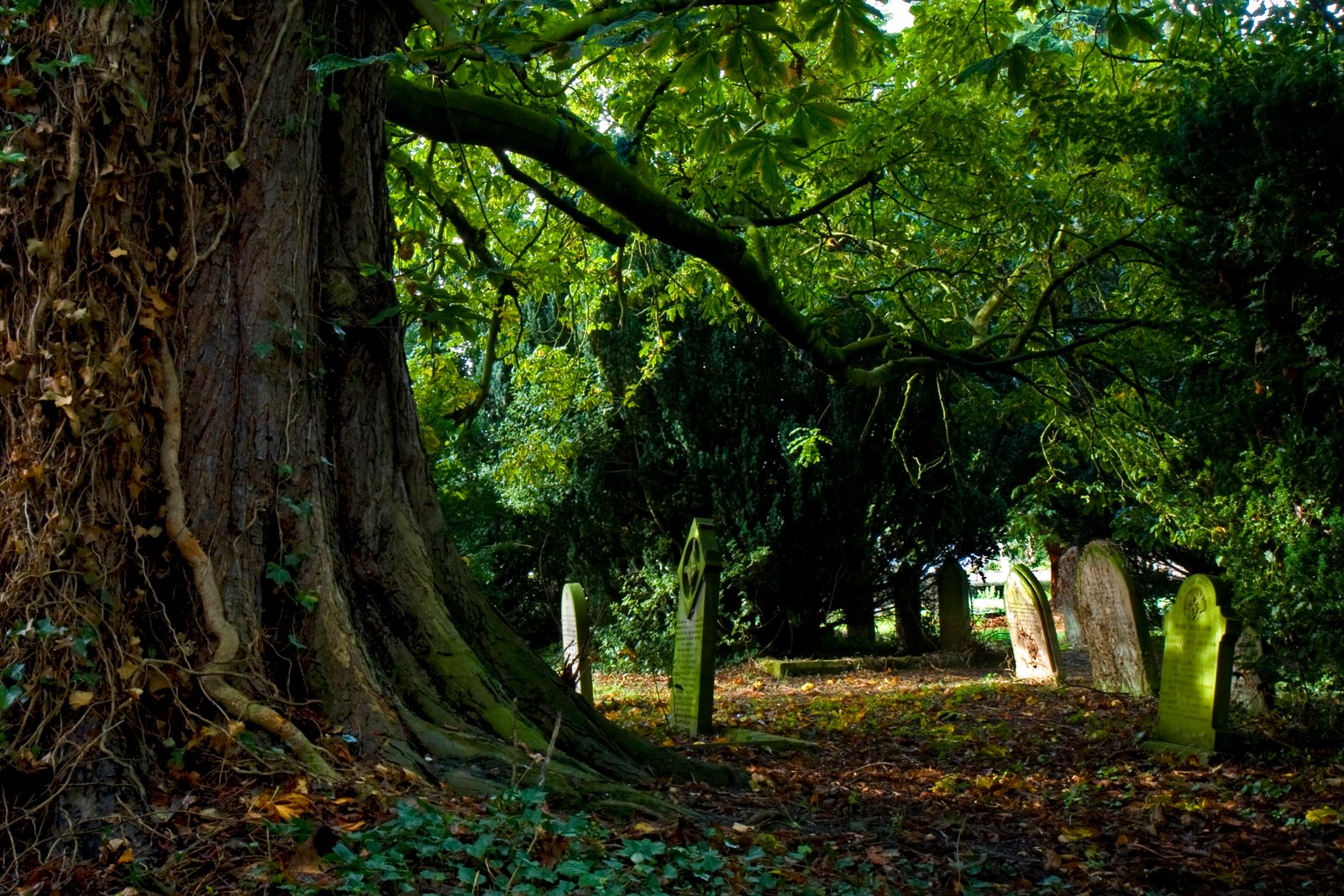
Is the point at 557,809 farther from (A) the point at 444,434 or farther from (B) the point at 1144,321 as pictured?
(A) the point at 444,434

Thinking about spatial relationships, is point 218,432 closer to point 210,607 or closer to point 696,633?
point 210,607

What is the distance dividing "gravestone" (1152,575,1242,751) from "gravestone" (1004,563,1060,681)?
12.8 feet

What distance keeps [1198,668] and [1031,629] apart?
4.54 meters

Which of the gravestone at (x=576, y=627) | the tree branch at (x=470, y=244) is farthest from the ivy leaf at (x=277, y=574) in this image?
the gravestone at (x=576, y=627)

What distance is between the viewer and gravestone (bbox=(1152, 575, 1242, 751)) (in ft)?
23.9

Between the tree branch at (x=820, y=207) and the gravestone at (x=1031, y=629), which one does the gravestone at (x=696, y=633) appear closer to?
the tree branch at (x=820, y=207)

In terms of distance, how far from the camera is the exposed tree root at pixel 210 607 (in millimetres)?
3277

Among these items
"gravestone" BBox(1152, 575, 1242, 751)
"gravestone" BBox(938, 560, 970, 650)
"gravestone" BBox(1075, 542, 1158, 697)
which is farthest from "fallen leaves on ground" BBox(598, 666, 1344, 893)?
"gravestone" BBox(938, 560, 970, 650)

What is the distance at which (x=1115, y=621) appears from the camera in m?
10.2

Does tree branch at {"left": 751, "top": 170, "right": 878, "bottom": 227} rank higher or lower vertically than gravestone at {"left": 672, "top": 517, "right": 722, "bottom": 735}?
higher

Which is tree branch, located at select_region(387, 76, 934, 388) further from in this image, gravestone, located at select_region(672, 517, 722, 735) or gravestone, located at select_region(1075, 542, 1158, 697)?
gravestone, located at select_region(1075, 542, 1158, 697)

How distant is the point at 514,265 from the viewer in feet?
28.3

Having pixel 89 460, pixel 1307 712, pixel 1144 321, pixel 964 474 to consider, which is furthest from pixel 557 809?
pixel 964 474

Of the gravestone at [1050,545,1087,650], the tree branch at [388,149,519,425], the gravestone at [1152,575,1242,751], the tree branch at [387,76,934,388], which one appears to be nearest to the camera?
the tree branch at [387,76,934,388]
